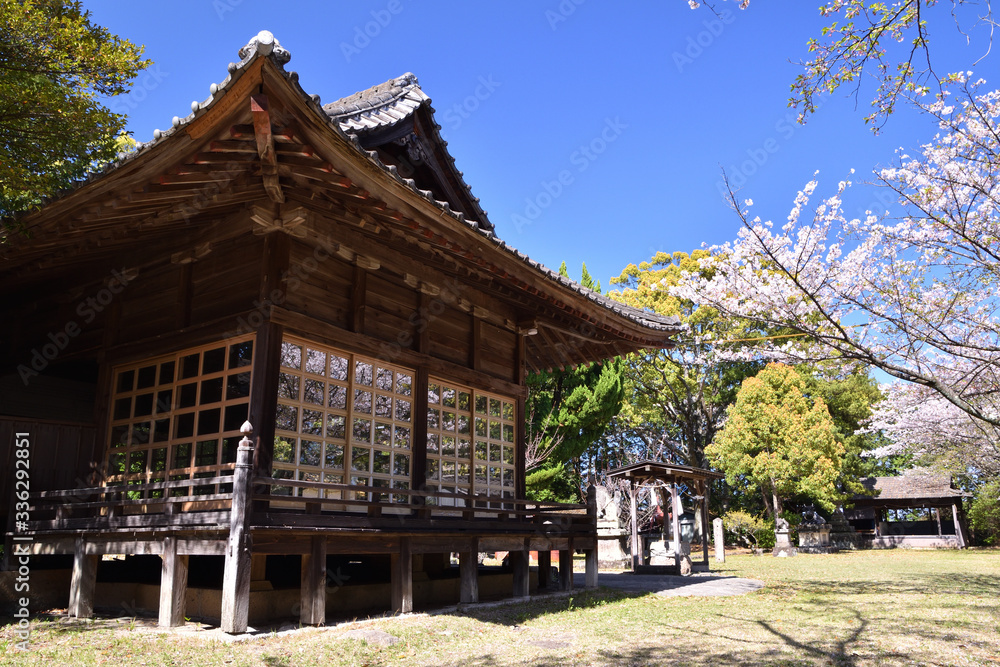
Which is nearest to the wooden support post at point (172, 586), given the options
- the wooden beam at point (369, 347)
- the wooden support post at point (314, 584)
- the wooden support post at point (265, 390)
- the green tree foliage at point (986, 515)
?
the wooden support post at point (265, 390)

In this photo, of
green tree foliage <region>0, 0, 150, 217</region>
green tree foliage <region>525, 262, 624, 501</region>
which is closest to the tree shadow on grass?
green tree foliage <region>0, 0, 150, 217</region>

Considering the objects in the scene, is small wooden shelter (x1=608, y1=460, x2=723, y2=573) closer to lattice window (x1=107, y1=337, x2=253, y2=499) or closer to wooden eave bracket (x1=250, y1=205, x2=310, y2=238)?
lattice window (x1=107, y1=337, x2=253, y2=499)

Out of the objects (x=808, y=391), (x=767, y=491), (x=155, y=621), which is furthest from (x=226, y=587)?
Answer: (x=808, y=391)

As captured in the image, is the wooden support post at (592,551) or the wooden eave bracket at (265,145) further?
the wooden support post at (592,551)

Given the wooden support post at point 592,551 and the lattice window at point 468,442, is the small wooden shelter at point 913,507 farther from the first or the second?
the lattice window at point 468,442

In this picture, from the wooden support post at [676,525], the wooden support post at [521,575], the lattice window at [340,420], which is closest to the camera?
the lattice window at [340,420]

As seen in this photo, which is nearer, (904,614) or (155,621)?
(155,621)

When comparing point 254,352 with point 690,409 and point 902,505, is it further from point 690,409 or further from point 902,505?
point 902,505

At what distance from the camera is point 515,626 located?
7875 millimetres

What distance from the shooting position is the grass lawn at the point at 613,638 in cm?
596

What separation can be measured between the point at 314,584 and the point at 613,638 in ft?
10.3

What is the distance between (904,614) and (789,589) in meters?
3.45

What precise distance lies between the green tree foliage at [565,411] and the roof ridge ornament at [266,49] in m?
16.5

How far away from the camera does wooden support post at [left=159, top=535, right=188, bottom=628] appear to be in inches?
272
